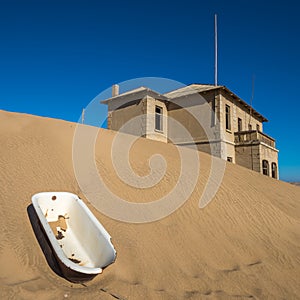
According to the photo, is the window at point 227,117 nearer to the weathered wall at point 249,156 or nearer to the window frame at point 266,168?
the weathered wall at point 249,156

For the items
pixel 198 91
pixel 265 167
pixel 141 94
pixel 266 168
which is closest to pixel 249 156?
pixel 265 167

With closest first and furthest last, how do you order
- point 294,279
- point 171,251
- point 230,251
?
point 294,279
point 171,251
point 230,251

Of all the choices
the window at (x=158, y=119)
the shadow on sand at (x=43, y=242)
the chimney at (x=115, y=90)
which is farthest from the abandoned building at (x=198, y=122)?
the shadow on sand at (x=43, y=242)

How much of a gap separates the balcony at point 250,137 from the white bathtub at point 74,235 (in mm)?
15046

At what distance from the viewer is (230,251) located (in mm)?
4484

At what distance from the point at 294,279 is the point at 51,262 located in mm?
3533

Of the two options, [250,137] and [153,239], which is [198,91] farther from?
[153,239]

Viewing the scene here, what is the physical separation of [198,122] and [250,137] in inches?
147

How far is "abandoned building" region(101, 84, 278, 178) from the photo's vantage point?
17.6m

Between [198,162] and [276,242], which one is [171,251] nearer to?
[276,242]

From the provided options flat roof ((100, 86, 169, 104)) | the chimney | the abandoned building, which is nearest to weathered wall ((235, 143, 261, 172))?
the abandoned building

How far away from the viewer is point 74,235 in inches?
169

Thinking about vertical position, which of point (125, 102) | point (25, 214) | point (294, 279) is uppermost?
point (125, 102)

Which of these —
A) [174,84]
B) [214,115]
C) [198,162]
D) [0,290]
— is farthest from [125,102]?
[0,290]
